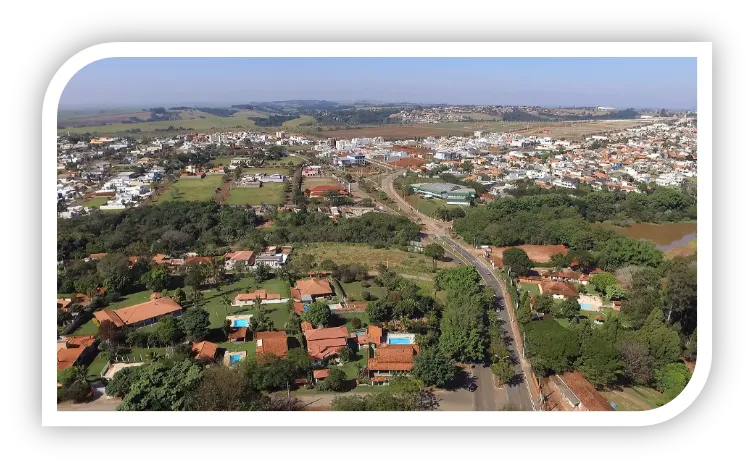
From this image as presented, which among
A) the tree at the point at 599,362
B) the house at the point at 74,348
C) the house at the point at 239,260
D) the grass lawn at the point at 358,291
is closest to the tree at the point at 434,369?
the tree at the point at 599,362

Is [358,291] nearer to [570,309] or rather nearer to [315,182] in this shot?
[570,309]

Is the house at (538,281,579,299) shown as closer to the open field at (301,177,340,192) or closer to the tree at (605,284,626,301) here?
the tree at (605,284,626,301)

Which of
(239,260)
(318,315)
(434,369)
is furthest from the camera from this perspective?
(239,260)

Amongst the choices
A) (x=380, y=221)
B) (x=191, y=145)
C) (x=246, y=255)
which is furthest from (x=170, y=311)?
(x=191, y=145)

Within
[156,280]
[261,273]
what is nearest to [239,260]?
[261,273]

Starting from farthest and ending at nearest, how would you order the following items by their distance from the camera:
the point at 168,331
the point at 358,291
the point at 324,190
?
the point at 324,190
the point at 358,291
the point at 168,331

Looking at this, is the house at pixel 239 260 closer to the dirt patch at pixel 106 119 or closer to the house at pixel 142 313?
the house at pixel 142 313

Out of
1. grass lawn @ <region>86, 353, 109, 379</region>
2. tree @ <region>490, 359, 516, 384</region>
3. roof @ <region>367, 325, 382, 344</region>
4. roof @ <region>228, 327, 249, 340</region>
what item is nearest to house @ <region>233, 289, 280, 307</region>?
roof @ <region>228, 327, 249, 340</region>
